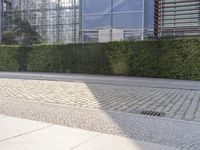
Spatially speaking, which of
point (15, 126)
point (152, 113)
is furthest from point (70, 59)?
point (15, 126)

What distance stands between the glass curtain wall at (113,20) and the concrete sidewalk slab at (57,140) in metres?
17.7

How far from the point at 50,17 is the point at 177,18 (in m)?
17.2

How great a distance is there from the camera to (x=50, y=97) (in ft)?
32.4

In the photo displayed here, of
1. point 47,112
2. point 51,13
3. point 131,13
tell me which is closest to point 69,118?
point 47,112

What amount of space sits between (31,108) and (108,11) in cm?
1748

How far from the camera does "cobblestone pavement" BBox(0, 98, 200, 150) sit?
211 inches

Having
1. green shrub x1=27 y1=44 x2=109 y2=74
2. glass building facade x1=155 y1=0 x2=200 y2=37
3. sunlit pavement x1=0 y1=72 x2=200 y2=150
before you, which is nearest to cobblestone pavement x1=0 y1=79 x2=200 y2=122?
sunlit pavement x1=0 y1=72 x2=200 y2=150

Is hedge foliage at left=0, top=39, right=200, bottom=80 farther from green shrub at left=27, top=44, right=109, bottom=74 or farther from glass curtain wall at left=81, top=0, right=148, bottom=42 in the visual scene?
glass curtain wall at left=81, top=0, right=148, bottom=42

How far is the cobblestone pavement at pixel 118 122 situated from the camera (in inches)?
211

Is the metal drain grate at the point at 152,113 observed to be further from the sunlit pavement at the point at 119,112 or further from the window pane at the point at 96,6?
the window pane at the point at 96,6

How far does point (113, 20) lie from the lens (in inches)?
938

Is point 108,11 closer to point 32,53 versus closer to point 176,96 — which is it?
point 32,53

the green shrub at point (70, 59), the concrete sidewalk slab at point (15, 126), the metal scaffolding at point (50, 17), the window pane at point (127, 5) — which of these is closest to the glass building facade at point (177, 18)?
the green shrub at point (70, 59)

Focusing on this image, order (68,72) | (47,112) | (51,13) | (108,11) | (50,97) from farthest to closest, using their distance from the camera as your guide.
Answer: (51,13) → (108,11) → (68,72) → (50,97) → (47,112)
